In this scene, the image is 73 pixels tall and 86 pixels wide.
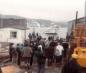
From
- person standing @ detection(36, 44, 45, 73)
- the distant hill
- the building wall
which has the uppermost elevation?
the distant hill

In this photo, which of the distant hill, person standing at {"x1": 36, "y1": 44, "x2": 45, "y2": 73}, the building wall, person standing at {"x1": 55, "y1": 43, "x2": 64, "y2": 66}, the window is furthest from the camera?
the distant hill

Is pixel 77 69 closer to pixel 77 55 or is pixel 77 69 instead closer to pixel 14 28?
pixel 77 55

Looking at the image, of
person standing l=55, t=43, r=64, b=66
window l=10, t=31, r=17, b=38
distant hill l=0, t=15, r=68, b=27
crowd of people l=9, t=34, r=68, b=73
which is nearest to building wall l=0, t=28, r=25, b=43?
window l=10, t=31, r=17, b=38

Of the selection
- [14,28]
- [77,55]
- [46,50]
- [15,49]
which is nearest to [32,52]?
[46,50]

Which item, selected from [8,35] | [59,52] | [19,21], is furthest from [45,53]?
[19,21]

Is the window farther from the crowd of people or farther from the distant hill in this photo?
the crowd of people

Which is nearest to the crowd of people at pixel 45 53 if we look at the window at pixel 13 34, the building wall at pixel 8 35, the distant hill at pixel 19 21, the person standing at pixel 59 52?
the person standing at pixel 59 52

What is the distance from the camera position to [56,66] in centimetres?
2297

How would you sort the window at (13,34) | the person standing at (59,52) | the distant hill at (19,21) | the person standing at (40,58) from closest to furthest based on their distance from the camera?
1. the person standing at (40,58)
2. the person standing at (59,52)
3. the window at (13,34)
4. the distant hill at (19,21)

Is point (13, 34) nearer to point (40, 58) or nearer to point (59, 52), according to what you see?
point (59, 52)

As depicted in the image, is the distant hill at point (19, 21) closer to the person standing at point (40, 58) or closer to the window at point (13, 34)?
the window at point (13, 34)

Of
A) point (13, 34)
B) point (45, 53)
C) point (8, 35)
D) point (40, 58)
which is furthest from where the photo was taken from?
point (13, 34)

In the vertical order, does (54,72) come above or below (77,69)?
below

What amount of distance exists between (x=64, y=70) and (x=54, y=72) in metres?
10.5
